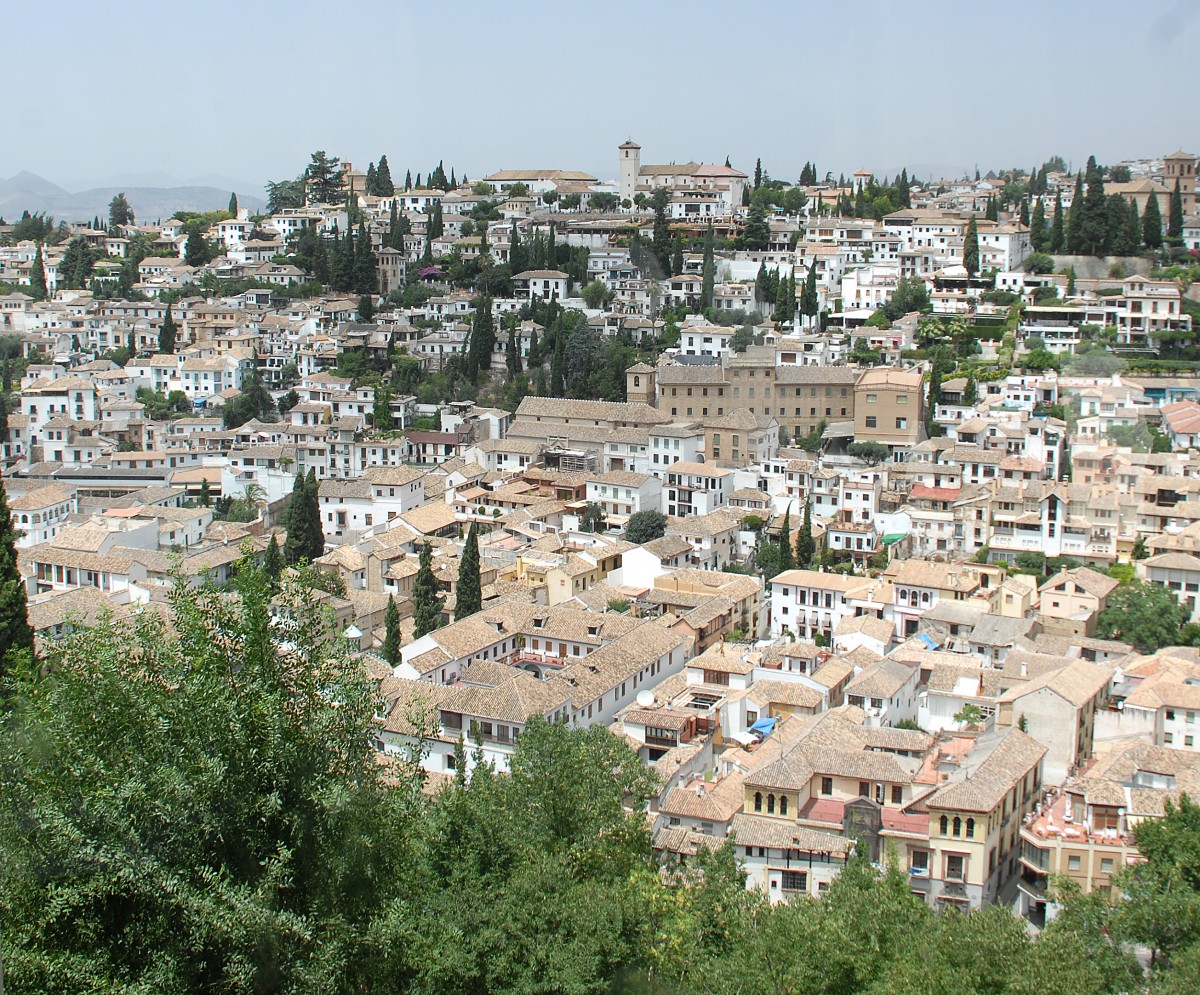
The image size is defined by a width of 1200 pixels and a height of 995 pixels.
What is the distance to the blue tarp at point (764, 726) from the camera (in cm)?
1208

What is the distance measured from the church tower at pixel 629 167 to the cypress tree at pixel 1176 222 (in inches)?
537

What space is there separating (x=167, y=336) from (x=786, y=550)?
15602mm

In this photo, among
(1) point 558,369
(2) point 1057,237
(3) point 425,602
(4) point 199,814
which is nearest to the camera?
(4) point 199,814

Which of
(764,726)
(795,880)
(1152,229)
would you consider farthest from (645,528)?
(1152,229)

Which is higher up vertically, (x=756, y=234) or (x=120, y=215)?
(x=120, y=215)

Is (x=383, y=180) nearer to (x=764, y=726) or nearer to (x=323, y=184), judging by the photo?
(x=323, y=184)

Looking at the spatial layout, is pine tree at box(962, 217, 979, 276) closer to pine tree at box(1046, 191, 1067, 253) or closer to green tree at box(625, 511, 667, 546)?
pine tree at box(1046, 191, 1067, 253)

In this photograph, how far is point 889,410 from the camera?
20.0 metres

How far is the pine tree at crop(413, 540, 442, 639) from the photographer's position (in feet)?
49.0

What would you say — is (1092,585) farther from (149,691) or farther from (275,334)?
(275,334)

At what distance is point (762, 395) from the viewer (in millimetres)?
21266

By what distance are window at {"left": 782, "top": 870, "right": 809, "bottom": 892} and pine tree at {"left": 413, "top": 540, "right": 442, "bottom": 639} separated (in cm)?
619

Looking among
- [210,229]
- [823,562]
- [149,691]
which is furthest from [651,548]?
[210,229]

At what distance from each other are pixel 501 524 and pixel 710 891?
1116 centimetres
